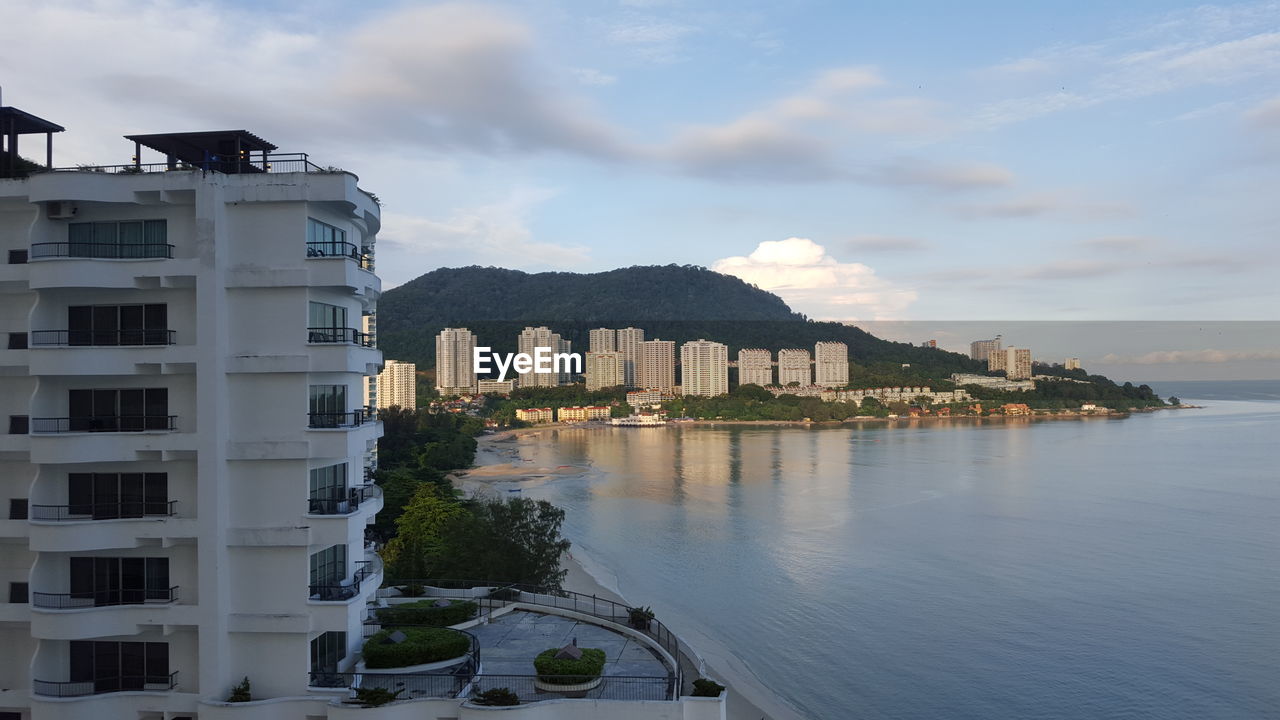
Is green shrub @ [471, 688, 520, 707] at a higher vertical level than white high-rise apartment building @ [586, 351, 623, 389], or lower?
lower

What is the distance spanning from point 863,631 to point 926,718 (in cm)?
560

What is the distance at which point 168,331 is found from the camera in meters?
10.2

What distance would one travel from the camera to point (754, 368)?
5084 inches

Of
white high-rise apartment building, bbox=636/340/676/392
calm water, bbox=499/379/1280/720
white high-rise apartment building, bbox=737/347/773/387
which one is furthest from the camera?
white high-rise apartment building, bbox=636/340/676/392

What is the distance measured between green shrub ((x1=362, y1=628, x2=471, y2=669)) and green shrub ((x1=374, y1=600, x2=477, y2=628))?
50.9 inches

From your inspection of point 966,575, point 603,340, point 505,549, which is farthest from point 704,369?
point 505,549

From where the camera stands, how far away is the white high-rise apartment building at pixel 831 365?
418ft

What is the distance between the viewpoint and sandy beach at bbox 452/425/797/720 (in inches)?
731

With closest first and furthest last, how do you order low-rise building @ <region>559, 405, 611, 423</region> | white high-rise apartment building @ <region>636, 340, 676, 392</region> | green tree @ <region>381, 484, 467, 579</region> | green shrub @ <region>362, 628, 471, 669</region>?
green shrub @ <region>362, 628, 471, 669</region>
green tree @ <region>381, 484, 467, 579</region>
low-rise building @ <region>559, 405, 611, 423</region>
white high-rise apartment building @ <region>636, 340, 676, 392</region>

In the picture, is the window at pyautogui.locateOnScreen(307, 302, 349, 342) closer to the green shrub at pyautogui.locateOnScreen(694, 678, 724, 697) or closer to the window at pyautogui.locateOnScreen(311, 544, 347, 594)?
the window at pyautogui.locateOnScreen(311, 544, 347, 594)

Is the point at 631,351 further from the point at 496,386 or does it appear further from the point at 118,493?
the point at 118,493

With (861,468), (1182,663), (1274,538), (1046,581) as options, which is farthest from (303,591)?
(861,468)

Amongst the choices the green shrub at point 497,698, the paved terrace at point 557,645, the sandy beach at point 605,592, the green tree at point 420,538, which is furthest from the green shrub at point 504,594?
the green tree at point 420,538

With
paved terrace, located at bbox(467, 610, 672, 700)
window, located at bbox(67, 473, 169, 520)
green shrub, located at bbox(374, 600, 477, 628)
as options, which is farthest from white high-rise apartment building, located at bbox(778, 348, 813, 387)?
window, located at bbox(67, 473, 169, 520)
